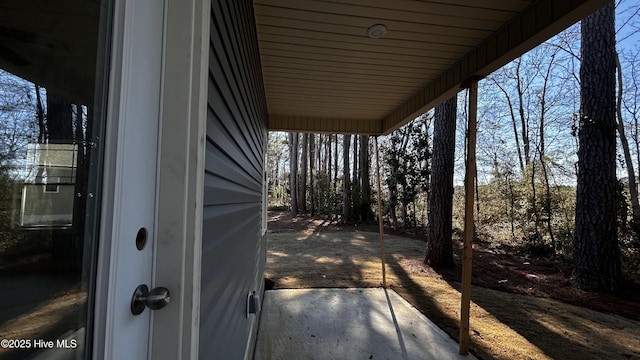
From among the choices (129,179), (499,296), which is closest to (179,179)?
(129,179)

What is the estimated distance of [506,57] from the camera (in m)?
2.08

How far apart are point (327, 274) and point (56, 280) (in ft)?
15.4

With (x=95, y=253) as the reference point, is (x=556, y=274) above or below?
below

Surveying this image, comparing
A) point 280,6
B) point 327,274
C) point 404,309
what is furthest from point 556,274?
point 280,6

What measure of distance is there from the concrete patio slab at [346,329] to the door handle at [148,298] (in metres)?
2.04

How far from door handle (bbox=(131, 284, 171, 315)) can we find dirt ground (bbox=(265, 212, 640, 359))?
2692mm

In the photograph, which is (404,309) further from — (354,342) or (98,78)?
(98,78)

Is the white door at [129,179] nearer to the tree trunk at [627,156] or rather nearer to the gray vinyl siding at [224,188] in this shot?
the gray vinyl siding at [224,188]

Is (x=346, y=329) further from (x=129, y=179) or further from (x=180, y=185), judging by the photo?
(x=129, y=179)

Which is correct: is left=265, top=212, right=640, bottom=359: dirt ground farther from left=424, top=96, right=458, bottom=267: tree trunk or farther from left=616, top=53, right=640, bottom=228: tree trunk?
left=616, top=53, right=640, bottom=228: tree trunk

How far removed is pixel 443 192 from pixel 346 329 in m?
3.49

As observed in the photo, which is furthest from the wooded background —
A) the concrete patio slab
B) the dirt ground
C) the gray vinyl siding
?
the gray vinyl siding

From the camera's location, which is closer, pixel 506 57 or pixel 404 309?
pixel 506 57

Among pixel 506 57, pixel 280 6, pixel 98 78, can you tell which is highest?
pixel 280 6
